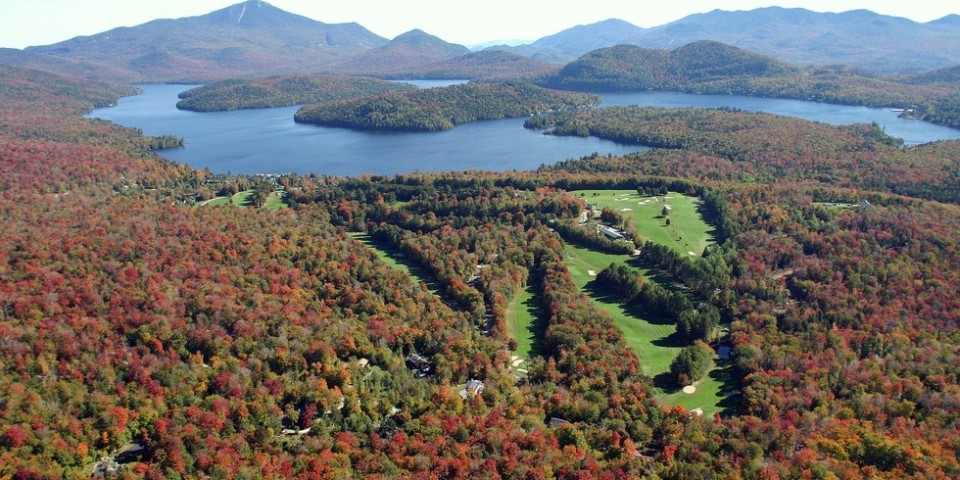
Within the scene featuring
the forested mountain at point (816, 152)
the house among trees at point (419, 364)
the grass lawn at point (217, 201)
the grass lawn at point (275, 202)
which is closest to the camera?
the house among trees at point (419, 364)

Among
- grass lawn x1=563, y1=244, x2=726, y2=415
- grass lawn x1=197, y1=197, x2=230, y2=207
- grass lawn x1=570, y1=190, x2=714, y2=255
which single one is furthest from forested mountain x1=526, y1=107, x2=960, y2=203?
grass lawn x1=197, y1=197, x2=230, y2=207

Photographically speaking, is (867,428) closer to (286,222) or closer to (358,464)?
(358,464)

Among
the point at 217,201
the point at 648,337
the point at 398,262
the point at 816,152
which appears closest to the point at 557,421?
the point at 648,337

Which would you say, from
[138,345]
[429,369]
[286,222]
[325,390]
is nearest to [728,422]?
[429,369]

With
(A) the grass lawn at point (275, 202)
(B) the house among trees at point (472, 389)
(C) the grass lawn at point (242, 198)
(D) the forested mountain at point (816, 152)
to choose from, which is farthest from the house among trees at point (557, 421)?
(D) the forested mountain at point (816, 152)

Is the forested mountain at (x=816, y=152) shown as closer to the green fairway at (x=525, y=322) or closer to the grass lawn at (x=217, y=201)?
the green fairway at (x=525, y=322)

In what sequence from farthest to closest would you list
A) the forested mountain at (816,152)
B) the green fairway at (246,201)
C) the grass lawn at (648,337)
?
the forested mountain at (816,152)
the green fairway at (246,201)
the grass lawn at (648,337)
